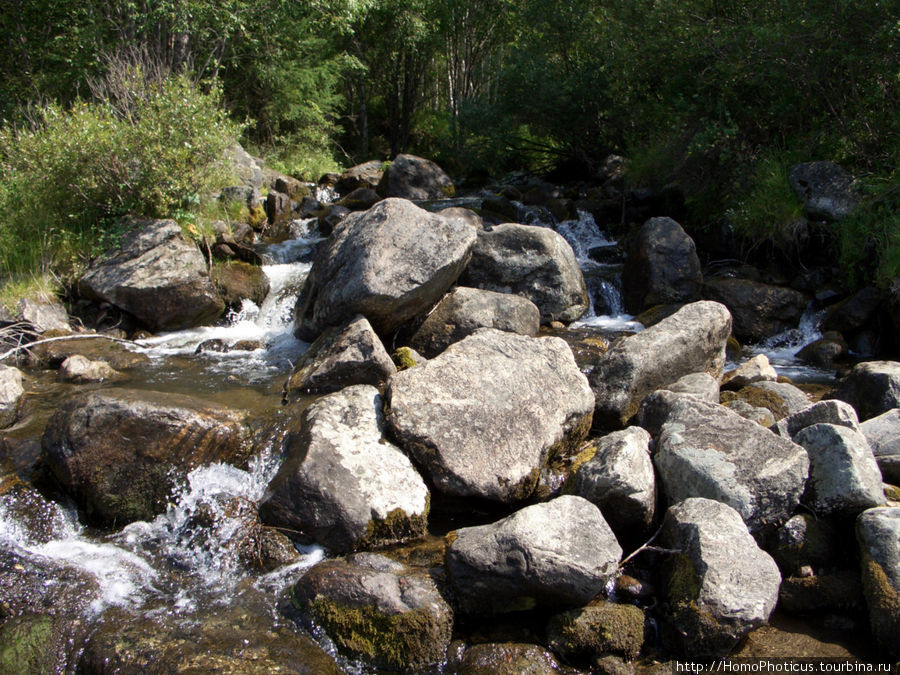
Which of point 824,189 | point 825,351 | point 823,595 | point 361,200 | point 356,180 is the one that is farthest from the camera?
point 356,180

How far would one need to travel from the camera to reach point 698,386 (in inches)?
267

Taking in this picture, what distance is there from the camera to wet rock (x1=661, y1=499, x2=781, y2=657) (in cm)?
409

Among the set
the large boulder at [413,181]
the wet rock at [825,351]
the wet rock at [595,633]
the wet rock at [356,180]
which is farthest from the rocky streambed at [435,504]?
the wet rock at [356,180]

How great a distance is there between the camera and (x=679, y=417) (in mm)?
5715

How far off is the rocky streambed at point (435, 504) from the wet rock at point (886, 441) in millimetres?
19

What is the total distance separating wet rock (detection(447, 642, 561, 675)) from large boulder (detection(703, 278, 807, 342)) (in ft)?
24.8

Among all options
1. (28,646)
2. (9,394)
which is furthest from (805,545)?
(9,394)

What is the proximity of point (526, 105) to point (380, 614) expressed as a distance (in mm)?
16976

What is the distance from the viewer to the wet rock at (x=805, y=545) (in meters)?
4.86

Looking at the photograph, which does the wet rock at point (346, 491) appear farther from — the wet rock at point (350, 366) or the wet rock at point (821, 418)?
the wet rock at point (821, 418)

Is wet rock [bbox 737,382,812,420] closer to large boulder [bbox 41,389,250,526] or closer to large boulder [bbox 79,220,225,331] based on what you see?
large boulder [bbox 41,389,250,526]

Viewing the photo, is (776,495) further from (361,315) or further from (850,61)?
(850,61)

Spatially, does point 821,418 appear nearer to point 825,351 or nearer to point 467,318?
point 467,318

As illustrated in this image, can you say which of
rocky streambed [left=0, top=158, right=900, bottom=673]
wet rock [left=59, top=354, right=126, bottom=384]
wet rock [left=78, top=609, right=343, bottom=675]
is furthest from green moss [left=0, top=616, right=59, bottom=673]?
wet rock [left=59, top=354, right=126, bottom=384]
